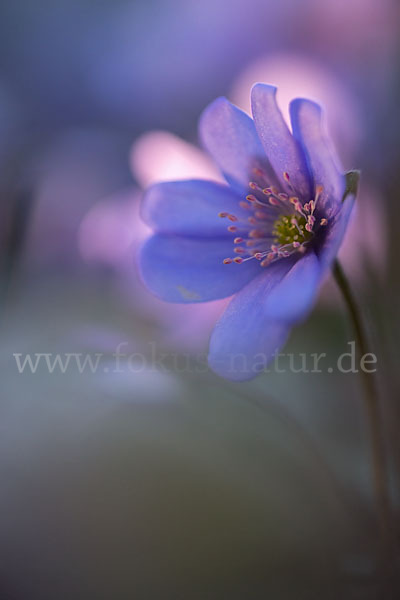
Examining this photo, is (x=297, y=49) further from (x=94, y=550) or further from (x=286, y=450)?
(x=94, y=550)

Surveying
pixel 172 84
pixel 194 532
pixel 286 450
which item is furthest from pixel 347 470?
pixel 172 84

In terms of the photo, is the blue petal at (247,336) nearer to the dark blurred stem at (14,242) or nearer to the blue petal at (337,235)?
the blue petal at (337,235)

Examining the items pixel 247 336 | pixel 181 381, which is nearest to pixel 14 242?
pixel 181 381

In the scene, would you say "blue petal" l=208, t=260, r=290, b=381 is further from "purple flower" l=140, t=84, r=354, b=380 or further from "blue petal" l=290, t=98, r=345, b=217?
"blue petal" l=290, t=98, r=345, b=217

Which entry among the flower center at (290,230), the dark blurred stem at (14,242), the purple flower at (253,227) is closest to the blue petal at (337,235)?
the purple flower at (253,227)

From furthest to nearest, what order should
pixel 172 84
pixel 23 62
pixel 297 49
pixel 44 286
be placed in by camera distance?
pixel 23 62, pixel 172 84, pixel 297 49, pixel 44 286

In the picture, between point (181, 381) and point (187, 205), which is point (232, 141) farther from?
point (181, 381)

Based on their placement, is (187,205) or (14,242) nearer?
(187,205)

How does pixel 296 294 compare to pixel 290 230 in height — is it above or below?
below
